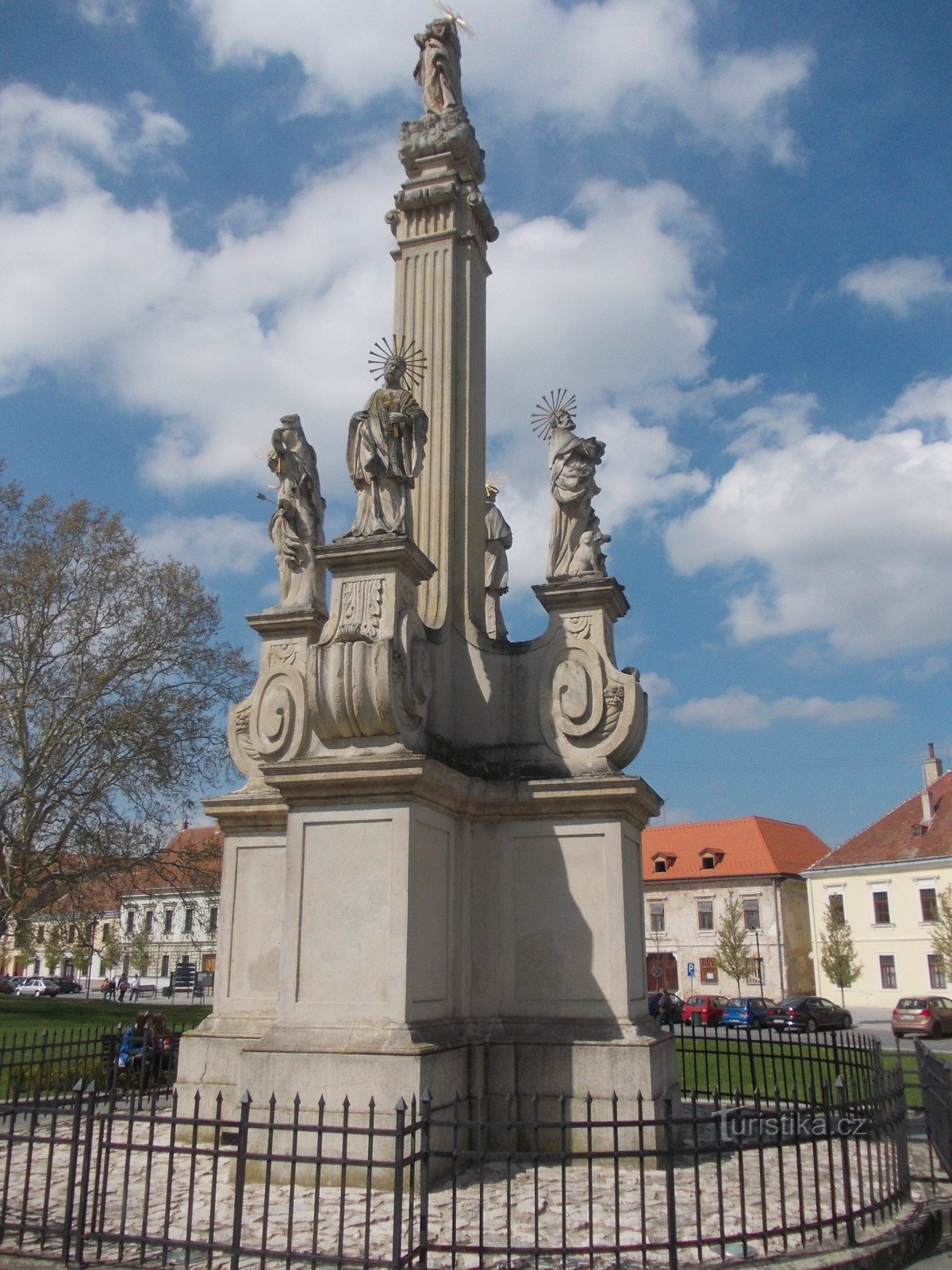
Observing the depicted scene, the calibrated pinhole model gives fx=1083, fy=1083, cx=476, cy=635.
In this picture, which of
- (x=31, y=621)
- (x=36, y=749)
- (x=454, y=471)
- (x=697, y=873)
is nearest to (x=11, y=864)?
(x=36, y=749)

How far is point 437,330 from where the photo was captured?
1046 cm

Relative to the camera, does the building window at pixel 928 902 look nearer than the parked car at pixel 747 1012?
No

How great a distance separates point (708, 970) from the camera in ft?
157

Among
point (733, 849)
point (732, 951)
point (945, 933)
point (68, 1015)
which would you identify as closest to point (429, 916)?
point (68, 1015)

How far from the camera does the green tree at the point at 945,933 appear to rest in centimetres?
3547

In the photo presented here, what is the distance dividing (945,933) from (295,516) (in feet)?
109

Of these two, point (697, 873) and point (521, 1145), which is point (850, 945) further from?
point (521, 1145)

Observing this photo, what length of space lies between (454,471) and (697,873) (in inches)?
1693

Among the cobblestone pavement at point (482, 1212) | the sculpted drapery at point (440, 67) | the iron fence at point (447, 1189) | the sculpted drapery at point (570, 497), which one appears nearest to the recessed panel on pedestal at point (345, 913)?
the iron fence at point (447, 1189)

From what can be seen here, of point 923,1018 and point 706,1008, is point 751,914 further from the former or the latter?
point 923,1018

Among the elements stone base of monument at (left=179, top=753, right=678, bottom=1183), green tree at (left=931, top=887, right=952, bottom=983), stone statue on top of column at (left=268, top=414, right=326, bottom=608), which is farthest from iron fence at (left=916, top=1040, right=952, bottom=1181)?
green tree at (left=931, top=887, right=952, bottom=983)

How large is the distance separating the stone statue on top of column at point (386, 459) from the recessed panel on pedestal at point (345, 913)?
2329 mm

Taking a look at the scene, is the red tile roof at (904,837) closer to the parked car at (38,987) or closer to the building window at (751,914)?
the building window at (751,914)

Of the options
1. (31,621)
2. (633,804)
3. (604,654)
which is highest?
(31,621)
